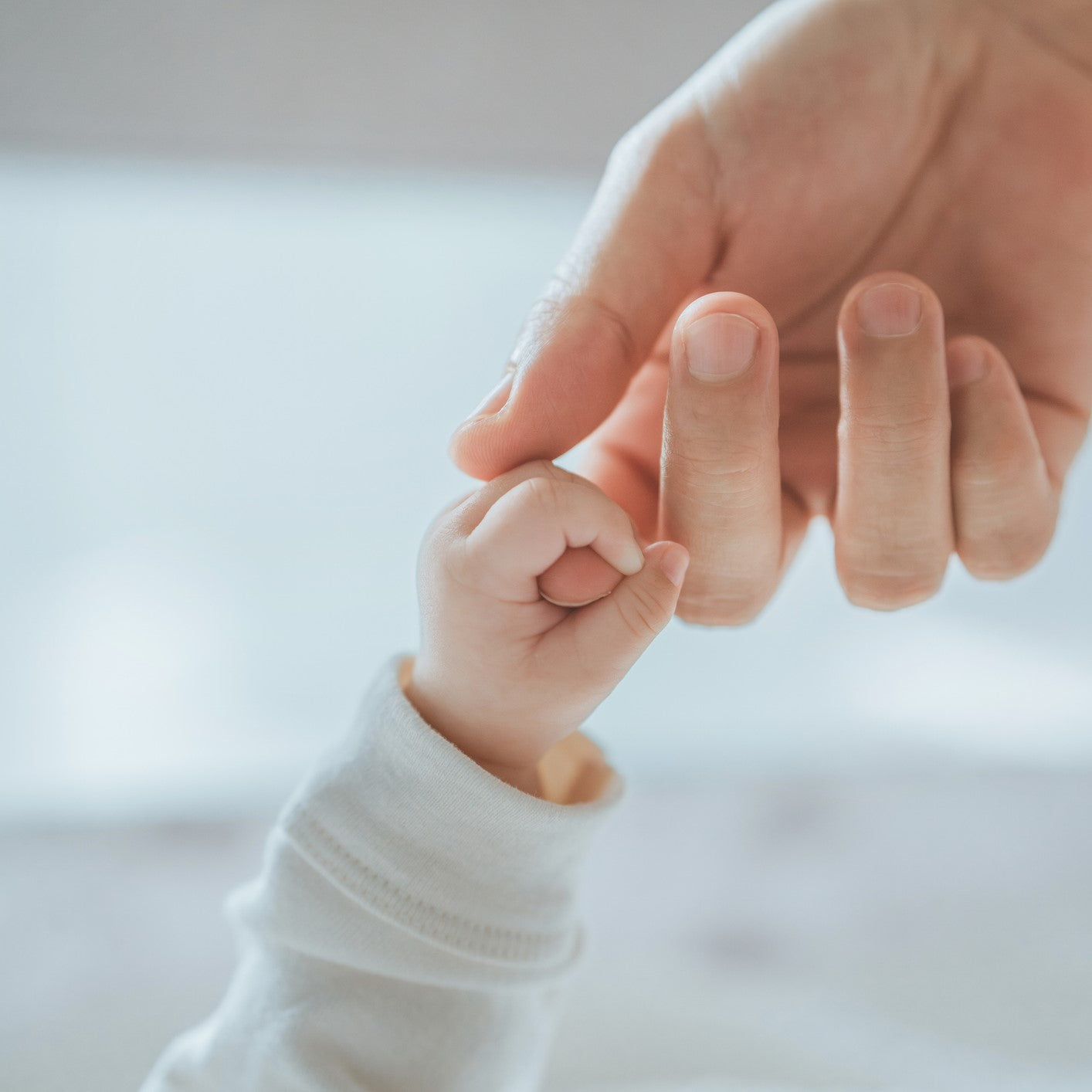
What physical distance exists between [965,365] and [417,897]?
359 mm

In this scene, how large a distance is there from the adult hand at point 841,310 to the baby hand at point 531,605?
0.9 inches

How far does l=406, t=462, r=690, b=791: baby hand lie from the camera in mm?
436

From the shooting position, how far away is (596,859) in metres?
1.07

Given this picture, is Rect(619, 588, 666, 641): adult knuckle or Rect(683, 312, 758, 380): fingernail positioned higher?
Result: Rect(683, 312, 758, 380): fingernail

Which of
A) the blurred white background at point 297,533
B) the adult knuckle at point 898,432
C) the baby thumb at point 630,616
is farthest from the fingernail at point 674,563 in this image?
the blurred white background at point 297,533

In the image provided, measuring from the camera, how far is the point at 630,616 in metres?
0.45

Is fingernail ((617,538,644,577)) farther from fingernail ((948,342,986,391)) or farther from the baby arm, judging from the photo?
fingernail ((948,342,986,391))

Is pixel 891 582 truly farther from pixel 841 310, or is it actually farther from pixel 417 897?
pixel 417 897

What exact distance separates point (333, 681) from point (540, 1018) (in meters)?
0.70

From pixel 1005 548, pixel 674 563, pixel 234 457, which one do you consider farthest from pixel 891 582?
pixel 234 457

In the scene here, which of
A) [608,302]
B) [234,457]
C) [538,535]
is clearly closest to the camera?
[538,535]

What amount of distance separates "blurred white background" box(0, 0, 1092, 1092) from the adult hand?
360 millimetres

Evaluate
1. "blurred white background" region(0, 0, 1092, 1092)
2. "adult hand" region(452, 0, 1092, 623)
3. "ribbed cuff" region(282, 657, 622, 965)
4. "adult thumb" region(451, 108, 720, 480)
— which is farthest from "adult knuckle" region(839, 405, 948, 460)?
"blurred white background" region(0, 0, 1092, 1092)

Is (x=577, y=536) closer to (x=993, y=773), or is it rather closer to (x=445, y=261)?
(x=445, y=261)
